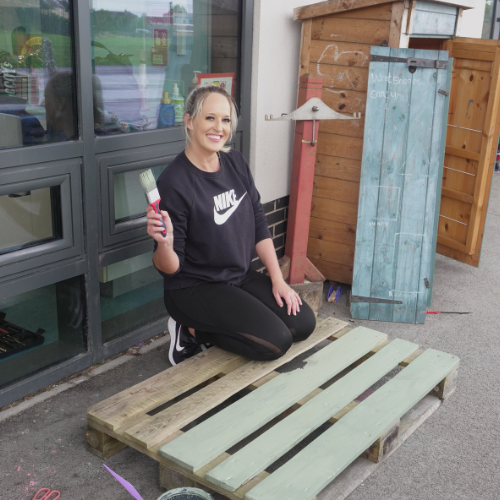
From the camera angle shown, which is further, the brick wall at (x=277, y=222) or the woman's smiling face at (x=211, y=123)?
the brick wall at (x=277, y=222)

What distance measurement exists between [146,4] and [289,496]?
249 cm

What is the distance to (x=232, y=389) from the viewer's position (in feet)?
9.15

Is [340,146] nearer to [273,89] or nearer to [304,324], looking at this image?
[273,89]

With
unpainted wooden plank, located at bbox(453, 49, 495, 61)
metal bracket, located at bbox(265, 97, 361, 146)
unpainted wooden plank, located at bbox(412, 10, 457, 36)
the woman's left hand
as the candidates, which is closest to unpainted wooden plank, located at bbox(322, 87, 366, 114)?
metal bracket, located at bbox(265, 97, 361, 146)

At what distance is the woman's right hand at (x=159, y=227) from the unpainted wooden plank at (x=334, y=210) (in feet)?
Result: 6.22

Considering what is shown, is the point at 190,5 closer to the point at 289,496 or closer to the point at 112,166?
the point at 112,166

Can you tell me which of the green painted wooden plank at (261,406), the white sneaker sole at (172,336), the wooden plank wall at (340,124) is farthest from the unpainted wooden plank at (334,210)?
the white sneaker sole at (172,336)

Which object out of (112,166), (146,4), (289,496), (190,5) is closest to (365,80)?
(190,5)

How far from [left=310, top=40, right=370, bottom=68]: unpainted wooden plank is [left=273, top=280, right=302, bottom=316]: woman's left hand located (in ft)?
5.48

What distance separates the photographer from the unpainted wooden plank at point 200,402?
96.3 inches

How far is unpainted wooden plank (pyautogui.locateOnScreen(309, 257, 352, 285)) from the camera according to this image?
4.49m

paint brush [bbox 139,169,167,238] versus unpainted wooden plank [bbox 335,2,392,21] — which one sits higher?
unpainted wooden plank [bbox 335,2,392,21]

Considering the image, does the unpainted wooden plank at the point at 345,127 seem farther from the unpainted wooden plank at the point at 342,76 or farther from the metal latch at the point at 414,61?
the metal latch at the point at 414,61

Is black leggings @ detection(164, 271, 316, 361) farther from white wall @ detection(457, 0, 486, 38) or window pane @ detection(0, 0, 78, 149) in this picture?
white wall @ detection(457, 0, 486, 38)
